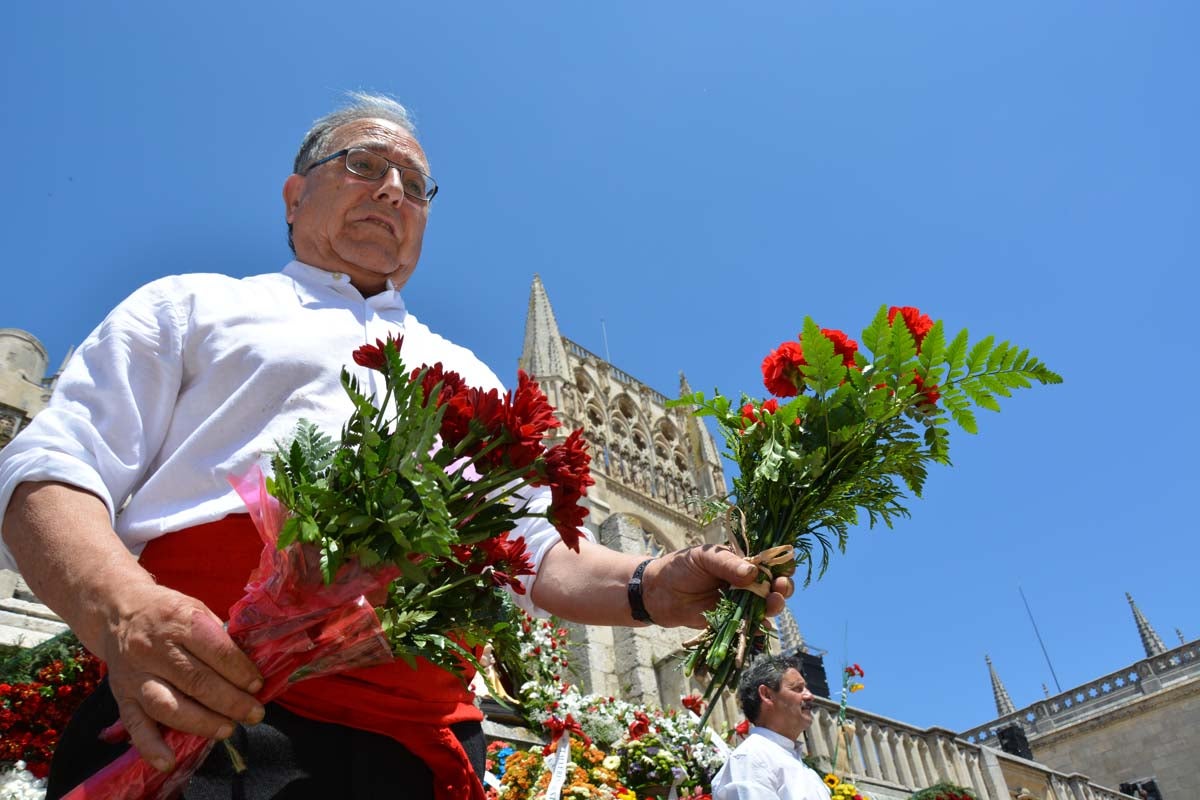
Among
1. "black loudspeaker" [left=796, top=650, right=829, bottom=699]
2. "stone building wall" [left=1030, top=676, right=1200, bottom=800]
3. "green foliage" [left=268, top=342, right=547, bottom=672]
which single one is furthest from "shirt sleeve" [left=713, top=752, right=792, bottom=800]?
"stone building wall" [left=1030, top=676, right=1200, bottom=800]

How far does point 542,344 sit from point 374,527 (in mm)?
35216

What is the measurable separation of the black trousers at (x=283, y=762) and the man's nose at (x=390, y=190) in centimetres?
126

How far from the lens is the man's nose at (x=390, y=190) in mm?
2139

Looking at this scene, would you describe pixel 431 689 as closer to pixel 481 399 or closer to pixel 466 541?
pixel 466 541

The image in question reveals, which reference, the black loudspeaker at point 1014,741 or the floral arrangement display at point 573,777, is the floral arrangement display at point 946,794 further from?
the black loudspeaker at point 1014,741

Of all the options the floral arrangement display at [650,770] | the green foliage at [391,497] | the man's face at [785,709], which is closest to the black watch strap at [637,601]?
the green foliage at [391,497]

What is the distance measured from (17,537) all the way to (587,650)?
2397 cm

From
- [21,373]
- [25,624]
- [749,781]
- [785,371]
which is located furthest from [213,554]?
[21,373]

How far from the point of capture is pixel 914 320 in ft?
6.57

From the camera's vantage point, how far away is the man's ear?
2.35 m

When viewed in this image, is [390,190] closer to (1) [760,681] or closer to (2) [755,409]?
(2) [755,409]

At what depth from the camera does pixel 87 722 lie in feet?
4.91

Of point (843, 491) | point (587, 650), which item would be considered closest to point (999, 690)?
point (587, 650)

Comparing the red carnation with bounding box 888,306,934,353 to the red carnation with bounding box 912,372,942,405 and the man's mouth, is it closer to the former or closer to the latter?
the red carnation with bounding box 912,372,942,405
